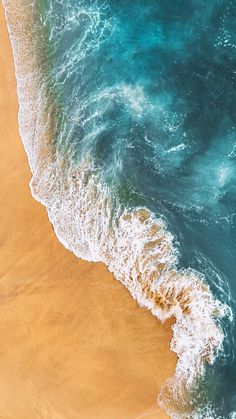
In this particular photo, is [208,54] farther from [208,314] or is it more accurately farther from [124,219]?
[208,314]

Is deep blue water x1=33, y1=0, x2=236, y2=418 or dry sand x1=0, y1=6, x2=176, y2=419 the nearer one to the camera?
dry sand x1=0, y1=6, x2=176, y2=419

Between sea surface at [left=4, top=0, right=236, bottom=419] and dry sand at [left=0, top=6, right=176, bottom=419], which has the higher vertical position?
sea surface at [left=4, top=0, right=236, bottom=419]

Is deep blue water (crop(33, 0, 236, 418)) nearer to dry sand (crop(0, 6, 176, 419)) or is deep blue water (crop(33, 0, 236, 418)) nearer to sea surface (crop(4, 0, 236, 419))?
sea surface (crop(4, 0, 236, 419))

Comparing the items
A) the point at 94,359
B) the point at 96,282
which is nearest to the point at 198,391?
the point at 94,359

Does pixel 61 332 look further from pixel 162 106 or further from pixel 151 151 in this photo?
pixel 162 106

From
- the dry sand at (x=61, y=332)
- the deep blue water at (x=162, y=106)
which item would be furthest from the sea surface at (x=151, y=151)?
the dry sand at (x=61, y=332)

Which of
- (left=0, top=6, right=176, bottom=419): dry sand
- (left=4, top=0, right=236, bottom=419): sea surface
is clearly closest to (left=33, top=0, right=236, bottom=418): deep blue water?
(left=4, top=0, right=236, bottom=419): sea surface
